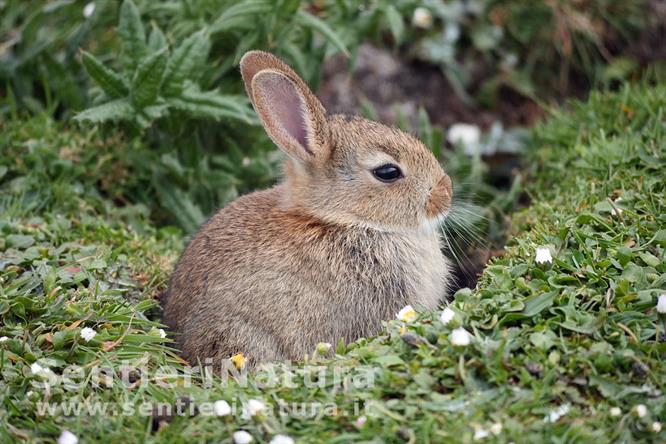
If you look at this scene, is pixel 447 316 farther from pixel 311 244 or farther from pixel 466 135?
pixel 466 135

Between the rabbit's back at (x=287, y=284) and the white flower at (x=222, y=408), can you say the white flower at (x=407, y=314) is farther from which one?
the white flower at (x=222, y=408)

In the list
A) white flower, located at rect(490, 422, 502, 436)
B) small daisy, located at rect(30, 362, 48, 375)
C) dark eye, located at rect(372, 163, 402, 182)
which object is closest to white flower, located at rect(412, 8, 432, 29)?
dark eye, located at rect(372, 163, 402, 182)

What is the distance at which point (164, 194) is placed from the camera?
6883 mm

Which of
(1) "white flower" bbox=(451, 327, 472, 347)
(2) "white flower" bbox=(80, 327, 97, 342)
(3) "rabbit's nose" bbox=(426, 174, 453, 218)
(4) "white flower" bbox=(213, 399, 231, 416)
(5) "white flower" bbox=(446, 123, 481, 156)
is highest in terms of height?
(3) "rabbit's nose" bbox=(426, 174, 453, 218)

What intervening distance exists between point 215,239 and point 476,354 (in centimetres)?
197

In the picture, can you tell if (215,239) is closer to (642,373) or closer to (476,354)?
(476,354)

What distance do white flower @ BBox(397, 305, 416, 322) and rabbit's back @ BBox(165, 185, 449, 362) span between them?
366 mm

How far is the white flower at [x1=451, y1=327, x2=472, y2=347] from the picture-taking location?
421 cm

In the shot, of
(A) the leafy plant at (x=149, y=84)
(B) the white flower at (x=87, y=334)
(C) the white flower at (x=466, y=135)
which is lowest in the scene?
(C) the white flower at (x=466, y=135)

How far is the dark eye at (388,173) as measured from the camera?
5555 millimetres

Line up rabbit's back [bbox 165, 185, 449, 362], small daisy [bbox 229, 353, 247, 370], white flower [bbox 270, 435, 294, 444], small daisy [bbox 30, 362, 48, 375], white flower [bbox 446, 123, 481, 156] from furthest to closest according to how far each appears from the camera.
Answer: white flower [bbox 446, 123, 481, 156]
rabbit's back [bbox 165, 185, 449, 362]
small daisy [bbox 229, 353, 247, 370]
small daisy [bbox 30, 362, 48, 375]
white flower [bbox 270, 435, 294, 444]

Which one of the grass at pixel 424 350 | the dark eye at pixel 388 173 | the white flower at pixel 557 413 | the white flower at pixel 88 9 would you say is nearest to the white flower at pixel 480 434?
the grass at pixel 424 350

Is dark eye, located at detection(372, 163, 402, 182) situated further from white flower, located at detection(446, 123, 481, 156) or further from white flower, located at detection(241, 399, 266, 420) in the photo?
white flower, located at detection(446, 123, 481, 156)

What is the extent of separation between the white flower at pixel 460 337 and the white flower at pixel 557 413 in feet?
1.72
